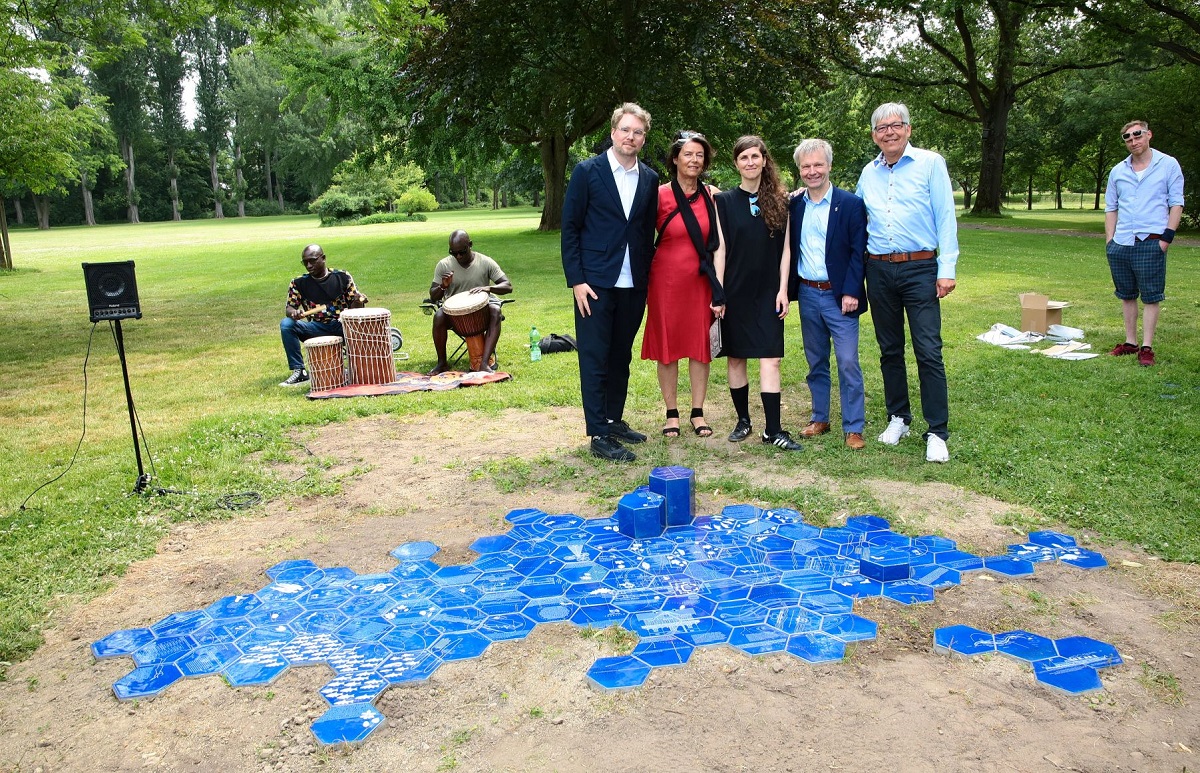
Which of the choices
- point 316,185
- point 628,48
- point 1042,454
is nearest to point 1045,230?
point 628,48

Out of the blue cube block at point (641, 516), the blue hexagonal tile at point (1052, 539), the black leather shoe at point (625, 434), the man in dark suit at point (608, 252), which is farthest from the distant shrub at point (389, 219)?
the blue hexagonal tile at point (1052, 539)

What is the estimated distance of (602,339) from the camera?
19.9ft

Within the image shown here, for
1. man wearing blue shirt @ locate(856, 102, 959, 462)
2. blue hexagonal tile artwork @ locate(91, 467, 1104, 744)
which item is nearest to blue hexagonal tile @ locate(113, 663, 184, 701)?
blue hexagonal tile artwork @ locate(91, 467, 1104, 744)

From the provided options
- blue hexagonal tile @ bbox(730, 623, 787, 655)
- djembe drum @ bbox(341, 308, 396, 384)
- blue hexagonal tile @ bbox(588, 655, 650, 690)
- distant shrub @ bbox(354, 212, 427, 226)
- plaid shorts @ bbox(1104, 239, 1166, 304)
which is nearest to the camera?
blue hexagonal tile @ bbox(588, 655, 650, 690)

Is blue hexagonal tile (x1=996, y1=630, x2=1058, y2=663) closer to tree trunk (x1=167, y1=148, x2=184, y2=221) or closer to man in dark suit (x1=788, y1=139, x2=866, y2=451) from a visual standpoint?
man in dark suit (x1=788, y1=139, x2=866, y2=451)

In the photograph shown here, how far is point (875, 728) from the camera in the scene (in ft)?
9.64

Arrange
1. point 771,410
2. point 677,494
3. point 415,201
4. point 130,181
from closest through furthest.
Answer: point 677,494
point 771,410
point 415,201
point 130,181

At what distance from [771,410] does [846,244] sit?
3.99 feet

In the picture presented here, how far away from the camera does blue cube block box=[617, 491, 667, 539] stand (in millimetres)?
4648

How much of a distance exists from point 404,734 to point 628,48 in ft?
60.8

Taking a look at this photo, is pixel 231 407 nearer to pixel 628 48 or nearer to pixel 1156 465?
pixel 1156 465

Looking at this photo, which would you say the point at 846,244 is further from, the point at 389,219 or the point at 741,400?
the point at 389,219

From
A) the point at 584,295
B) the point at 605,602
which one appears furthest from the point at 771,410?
the point at 605,602

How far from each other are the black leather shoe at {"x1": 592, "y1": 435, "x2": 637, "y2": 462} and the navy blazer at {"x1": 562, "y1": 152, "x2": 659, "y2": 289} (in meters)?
1.05
